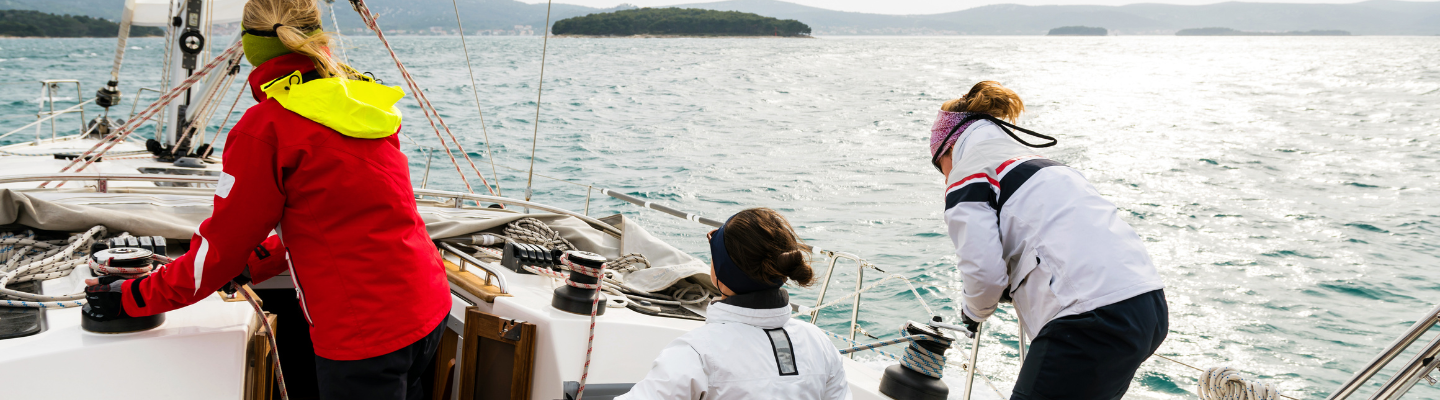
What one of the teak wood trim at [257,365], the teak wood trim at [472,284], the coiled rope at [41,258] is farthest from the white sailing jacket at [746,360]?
the coiled rope at [41,258]

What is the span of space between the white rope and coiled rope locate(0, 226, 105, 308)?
2.38 m

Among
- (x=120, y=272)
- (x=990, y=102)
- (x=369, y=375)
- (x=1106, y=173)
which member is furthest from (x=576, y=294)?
(x=1106, y=173)

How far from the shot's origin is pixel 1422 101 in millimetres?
23000

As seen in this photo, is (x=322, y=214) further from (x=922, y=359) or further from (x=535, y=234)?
(x=535, y=234)

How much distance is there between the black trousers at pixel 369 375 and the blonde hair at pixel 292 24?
484 mm

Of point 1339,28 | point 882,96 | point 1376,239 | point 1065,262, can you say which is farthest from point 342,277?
point 1339,28

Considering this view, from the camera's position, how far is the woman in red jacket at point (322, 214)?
4.18 ft

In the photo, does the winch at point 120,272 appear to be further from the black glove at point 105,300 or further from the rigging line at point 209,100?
the rigging line at point 209,100

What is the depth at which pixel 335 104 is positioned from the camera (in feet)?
4.24

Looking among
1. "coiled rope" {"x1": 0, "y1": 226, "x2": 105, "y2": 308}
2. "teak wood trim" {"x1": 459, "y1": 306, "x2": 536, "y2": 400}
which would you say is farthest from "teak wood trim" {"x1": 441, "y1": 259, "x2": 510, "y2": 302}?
"coiled rope" {"x1": 0, "y1": 226, "x2": 105, "y2": 308}

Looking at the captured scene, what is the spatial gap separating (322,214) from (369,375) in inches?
11.7

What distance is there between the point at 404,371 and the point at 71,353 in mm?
617

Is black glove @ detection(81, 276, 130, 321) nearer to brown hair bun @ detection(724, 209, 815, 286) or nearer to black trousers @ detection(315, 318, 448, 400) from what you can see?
black trousers @ detection(315, 318, 448, 400)

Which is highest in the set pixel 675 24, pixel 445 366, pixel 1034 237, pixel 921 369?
pixel 675 24
